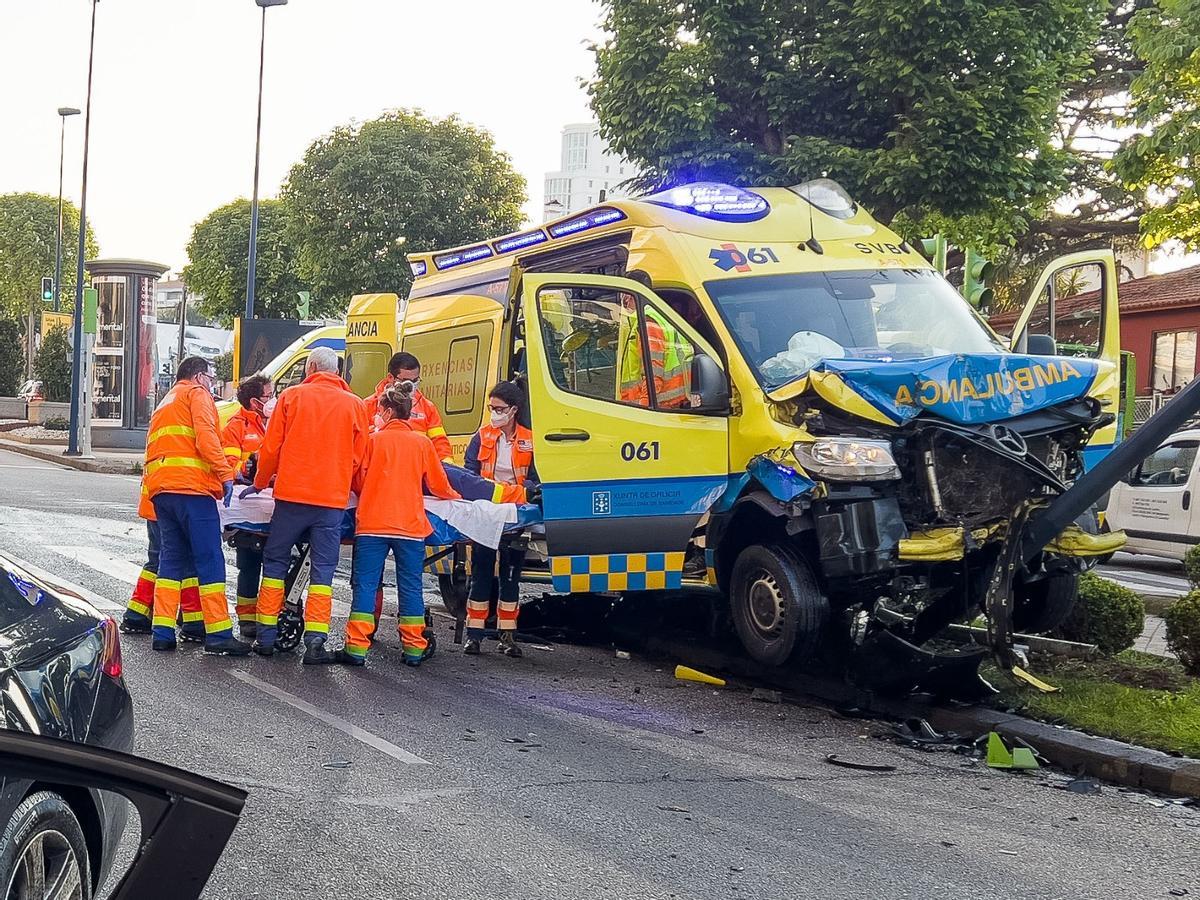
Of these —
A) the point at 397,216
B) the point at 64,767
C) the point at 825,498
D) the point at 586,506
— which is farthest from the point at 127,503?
the point at 397,216

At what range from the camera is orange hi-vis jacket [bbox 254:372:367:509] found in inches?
329

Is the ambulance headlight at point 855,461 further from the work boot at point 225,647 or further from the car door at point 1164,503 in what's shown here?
the car door at point 1164,503

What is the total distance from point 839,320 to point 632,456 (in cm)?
154

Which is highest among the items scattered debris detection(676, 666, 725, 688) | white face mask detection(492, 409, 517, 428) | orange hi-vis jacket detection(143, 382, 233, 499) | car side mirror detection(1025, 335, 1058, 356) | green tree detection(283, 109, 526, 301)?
green tree detection(283, 109, 526, 301)

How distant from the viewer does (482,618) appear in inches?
362

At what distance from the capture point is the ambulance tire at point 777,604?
750 centimetres

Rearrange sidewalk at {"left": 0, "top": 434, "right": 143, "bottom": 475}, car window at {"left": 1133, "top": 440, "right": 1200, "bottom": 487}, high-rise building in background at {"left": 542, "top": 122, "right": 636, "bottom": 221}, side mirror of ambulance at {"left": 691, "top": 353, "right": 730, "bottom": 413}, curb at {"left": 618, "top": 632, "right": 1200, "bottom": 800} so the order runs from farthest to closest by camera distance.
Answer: high-rise building in background at {"left": 542, "top": 122, "right": 636, "bottom": 221}, sidewalk at {"left": 0, "top": 434, "right": 143, "bottom": 475}, car window at {"left": 1133, "top": 440, "right": 1200, "bottom": 487}, side mirror of ambulance at {"left": 691, "top": 353, "right": 730, "bottom": 413}, curb at {"left": 618, "top": 632, "right": 1200, "bottom": 800}

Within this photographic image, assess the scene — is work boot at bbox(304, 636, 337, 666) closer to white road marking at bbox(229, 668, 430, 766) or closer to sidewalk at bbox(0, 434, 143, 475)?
white road marking at bbox(229, 668, 430, 766)

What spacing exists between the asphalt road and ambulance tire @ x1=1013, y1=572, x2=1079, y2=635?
58.1 inches

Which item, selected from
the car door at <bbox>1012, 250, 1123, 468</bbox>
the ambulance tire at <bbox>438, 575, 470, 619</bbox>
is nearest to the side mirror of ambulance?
the car door at <bbox>1012, 250, 1123, 468</bbox>

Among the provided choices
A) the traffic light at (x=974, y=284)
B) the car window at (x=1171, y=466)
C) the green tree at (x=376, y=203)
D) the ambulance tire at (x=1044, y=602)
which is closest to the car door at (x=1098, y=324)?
the ambulance tire at (x=1044, y=602)

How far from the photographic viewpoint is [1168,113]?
16125 millimetres

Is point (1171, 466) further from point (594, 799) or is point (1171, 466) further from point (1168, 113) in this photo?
point (594, 799)

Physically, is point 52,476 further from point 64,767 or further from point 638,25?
point 64,767
